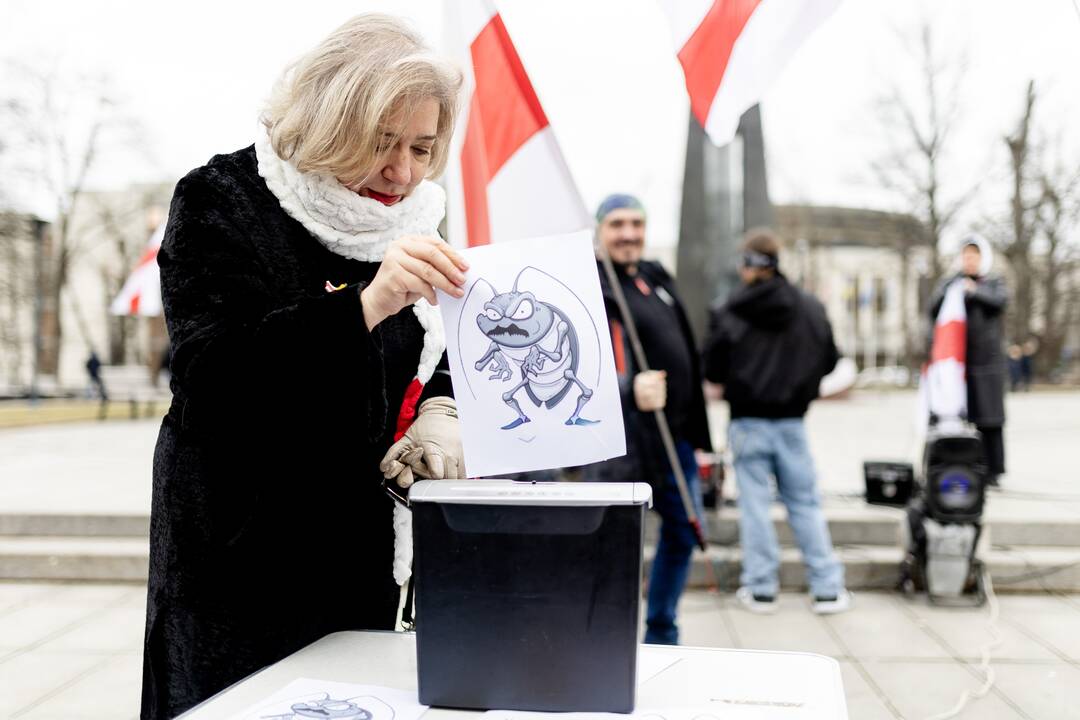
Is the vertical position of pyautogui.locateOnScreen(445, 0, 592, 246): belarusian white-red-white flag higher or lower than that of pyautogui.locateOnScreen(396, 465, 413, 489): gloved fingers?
higher

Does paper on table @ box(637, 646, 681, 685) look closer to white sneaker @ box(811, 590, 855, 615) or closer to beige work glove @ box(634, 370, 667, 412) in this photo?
beige work glove @ box(634, 370, 667, 412)

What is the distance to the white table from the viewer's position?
3.73 feet

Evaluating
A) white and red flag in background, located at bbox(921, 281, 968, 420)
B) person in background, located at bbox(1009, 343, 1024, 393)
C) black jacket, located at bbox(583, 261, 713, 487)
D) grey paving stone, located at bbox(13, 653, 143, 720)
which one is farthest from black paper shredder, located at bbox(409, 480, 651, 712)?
person in background, located at bbox(1009, 343, 1024, 393)

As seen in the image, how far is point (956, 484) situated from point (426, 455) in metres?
4.43

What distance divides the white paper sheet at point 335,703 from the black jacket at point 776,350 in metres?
3.89

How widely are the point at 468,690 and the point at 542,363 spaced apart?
45 centimetres

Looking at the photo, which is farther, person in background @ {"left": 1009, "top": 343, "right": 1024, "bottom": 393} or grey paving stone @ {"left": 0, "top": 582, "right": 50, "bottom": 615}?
person in background @ {"left": 1009, "top": 343, "right": 1024, "bottom": 393}

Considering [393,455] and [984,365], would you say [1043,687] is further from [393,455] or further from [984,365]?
[984,365]

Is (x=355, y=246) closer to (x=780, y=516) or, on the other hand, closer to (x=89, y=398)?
(x=780, y=516)

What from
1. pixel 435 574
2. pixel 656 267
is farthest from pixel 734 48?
pixel 656 267

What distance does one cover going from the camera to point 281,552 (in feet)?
4.45

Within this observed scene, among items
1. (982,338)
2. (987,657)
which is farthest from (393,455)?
(982,338)

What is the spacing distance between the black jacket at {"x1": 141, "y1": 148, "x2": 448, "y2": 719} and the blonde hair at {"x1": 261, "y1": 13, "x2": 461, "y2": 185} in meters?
0.11

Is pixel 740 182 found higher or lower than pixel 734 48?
higher
